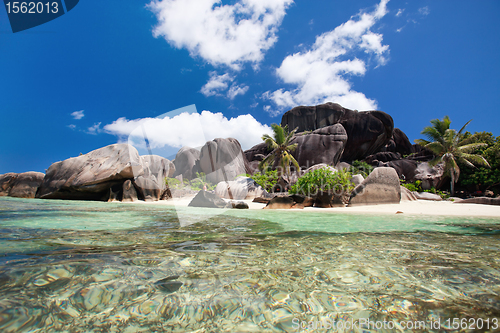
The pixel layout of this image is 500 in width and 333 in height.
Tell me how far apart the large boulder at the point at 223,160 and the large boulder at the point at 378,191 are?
18251 millimetres

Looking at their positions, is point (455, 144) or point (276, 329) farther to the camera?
point (455, 144)

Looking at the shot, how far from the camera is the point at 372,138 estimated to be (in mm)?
30875

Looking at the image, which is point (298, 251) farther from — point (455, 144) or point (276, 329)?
point (455, 144)

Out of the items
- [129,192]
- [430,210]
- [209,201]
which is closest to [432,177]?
[430,210]

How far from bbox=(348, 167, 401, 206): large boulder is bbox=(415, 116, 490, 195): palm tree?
14.5m

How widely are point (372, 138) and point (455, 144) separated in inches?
390

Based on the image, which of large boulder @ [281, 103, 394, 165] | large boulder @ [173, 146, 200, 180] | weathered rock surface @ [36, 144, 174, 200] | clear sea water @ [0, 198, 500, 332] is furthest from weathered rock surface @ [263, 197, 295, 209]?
large boulder @ [173, 146, 200, 180]

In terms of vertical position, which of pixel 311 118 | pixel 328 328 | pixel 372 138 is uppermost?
pixel 311 118

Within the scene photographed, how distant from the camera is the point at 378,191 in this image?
36.0 feet

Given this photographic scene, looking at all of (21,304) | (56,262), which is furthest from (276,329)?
(56,262)

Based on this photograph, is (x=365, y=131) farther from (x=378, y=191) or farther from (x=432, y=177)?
(x=378, y=191)

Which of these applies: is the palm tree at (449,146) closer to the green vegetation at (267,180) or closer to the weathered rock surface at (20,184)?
the green vegetation at (267,180)

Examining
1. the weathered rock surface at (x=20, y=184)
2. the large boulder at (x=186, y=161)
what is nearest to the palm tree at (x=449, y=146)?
the large boulder at (x=186, y=161)

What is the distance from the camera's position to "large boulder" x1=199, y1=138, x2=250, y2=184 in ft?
93.7
